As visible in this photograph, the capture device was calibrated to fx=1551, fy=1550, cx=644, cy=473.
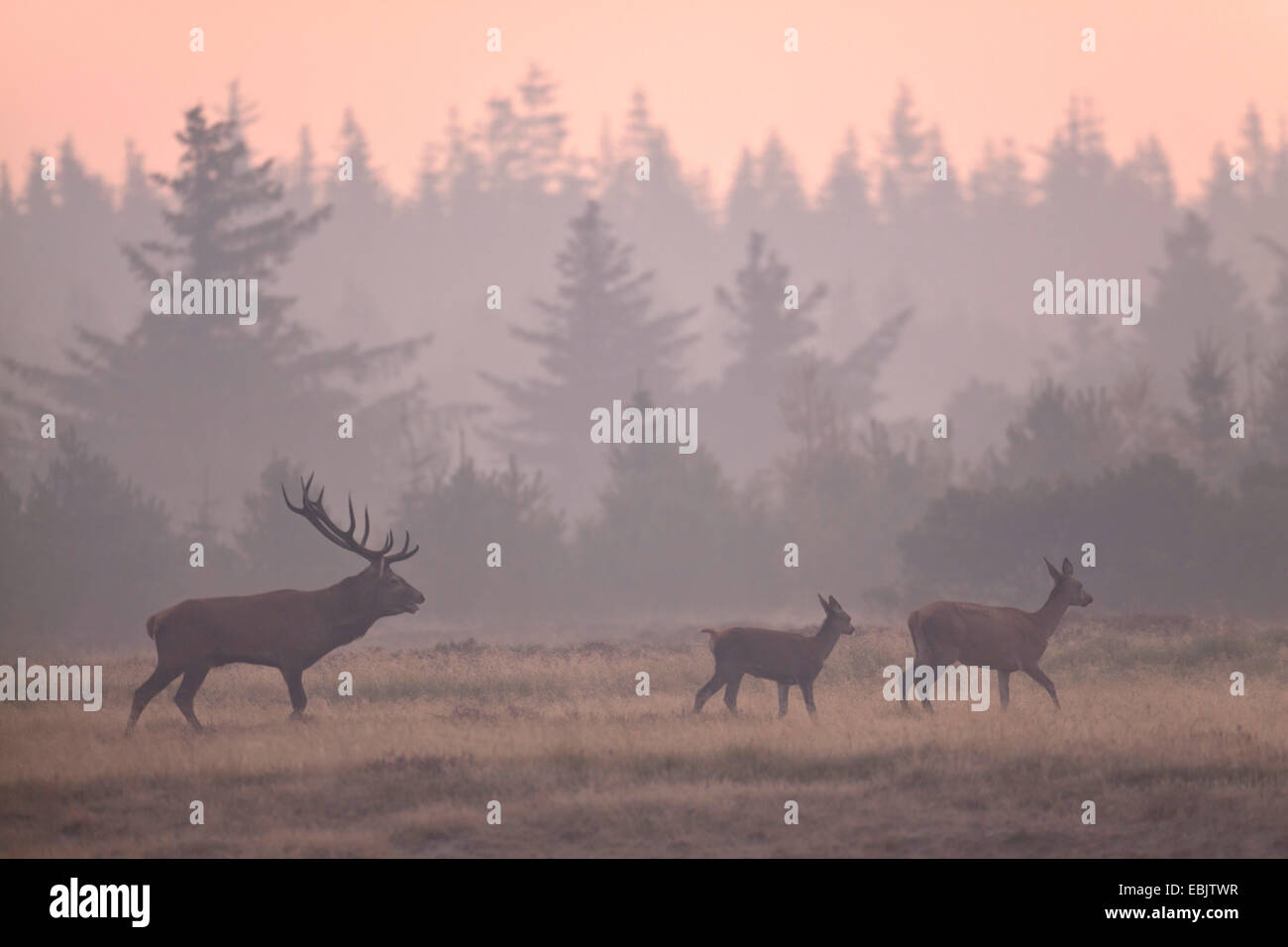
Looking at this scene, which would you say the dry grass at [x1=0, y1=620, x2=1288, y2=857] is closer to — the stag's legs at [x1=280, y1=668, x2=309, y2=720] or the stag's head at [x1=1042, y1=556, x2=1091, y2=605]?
the stag's legs at [x1=280, y1=668, x2=309, y2=720]

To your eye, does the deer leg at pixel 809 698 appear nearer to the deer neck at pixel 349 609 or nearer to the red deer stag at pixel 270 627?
the red deer stag at pixel 270 627

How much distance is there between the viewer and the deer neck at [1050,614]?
1708 centimetres

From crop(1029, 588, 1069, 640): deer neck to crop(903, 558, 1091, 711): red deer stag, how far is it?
0.06 m

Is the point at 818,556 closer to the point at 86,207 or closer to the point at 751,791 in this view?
the point at 751,791

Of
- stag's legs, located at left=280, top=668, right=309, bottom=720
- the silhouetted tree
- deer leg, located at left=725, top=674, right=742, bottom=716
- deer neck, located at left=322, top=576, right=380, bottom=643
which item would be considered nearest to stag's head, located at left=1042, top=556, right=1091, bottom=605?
deer leg, located at left=725, top=674, right=742, bottom=716

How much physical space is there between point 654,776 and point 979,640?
4.98 m

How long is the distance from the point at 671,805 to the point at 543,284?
99.8 metres

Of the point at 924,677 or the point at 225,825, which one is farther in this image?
the point at 924,677

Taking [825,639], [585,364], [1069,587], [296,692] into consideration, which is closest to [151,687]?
[296,692]

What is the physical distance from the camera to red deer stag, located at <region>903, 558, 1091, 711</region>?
54.3 ft

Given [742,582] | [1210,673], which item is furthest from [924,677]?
[742,582]

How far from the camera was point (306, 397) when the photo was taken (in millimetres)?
54531

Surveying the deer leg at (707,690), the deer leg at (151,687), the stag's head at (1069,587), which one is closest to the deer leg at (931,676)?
the stag's head at (1069,587)

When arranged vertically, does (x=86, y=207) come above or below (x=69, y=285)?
above
